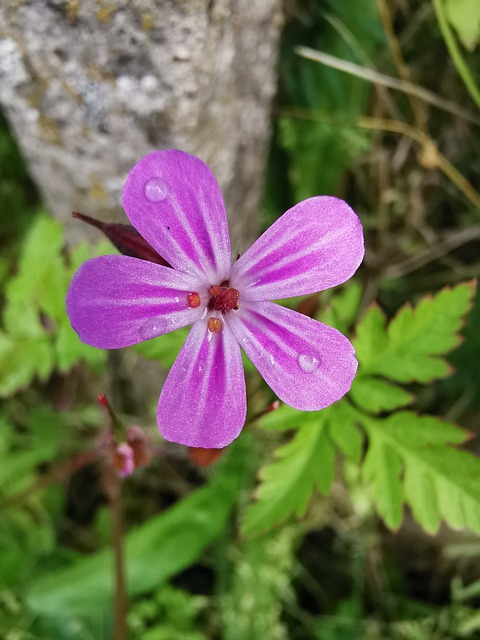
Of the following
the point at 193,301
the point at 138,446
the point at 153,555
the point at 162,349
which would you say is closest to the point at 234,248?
the point at 162,349

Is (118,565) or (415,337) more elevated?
(415,337)

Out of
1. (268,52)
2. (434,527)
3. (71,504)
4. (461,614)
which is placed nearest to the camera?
(434,527)

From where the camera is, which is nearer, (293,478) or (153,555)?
(293,478)

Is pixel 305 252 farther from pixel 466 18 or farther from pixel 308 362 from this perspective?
pixel 466 18

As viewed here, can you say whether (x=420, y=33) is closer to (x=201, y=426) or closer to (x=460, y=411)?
(x=460, y=411)

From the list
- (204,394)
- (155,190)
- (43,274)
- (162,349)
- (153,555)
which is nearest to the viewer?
(155,190)

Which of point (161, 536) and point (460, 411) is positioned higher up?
point (460, 411)

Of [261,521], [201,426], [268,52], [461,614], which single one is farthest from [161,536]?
[268,52]
